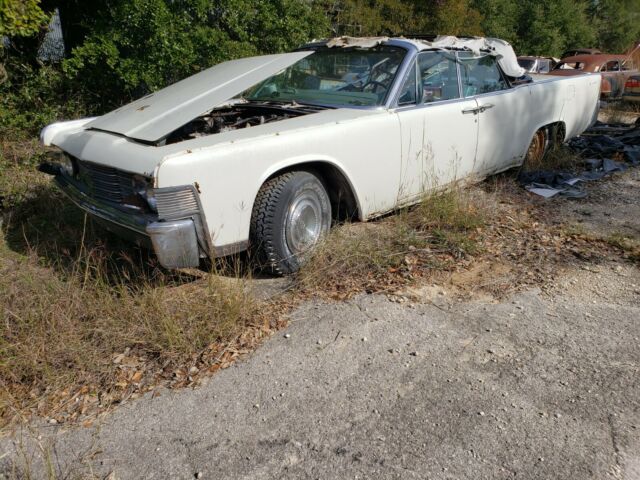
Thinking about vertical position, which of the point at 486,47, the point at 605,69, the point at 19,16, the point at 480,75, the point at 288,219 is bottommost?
the point at 605,69

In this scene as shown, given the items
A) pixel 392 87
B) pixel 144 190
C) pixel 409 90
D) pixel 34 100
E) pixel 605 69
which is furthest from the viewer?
pixel 605 69

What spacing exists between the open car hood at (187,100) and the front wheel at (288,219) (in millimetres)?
728

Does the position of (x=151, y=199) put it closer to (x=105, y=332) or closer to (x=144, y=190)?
(x=144, y=190)

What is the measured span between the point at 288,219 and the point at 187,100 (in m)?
1.15

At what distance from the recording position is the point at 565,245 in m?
4.32

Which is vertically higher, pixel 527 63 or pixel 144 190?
pixel 144 190

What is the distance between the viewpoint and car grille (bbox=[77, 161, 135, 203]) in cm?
327

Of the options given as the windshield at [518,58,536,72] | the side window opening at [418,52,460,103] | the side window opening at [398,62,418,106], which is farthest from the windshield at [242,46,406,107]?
the windshield at [518,58,536,72]

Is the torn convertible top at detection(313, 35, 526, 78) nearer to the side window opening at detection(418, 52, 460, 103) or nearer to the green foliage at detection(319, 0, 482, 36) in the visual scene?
the side window opening at detection(418, 52, 460, 103)

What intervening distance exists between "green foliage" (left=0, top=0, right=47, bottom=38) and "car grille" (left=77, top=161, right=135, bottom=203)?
2.51m

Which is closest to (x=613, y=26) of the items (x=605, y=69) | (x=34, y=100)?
(x=605, y=69)

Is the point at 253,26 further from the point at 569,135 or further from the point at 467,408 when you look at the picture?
the point at 467,408

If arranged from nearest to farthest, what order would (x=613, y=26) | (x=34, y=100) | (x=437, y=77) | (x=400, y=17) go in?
(x=437, y=77)
(x=34, y=100)
(x=400, y=17)
(x=613, y=26)

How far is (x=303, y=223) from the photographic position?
380cm
